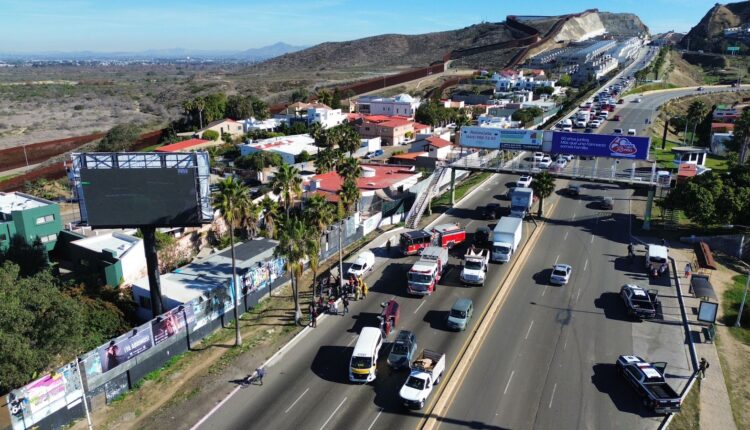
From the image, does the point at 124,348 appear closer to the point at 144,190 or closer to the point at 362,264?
the point at 144,190

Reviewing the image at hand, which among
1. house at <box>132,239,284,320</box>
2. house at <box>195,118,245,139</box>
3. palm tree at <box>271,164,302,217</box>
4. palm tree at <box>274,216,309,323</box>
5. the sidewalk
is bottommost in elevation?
the sidewalk

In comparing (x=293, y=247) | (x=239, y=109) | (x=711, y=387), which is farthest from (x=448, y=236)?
(x=239, y=109)

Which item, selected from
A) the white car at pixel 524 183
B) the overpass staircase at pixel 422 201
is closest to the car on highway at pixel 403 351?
the overpass staircase at pixel 422 201

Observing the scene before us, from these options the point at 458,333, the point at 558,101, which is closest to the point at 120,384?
the point at 458,333

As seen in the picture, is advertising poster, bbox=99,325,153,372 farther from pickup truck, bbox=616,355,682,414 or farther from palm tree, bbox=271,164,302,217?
pickup truck, bbox=616,355,682,414

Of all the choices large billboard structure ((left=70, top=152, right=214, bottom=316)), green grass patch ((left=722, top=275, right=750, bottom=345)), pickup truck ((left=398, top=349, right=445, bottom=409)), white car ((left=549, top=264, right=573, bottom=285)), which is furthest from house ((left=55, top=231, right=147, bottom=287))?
green grass patch ((left=722, top=275, right=750, bottom=345))

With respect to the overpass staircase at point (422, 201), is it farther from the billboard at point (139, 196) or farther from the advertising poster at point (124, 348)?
the advertising poster at point (124, 348)
